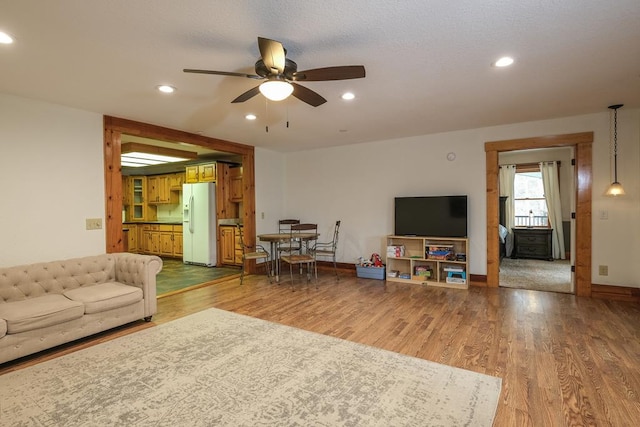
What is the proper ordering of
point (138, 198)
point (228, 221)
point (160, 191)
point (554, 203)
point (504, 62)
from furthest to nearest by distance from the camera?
1. point (138, 198)
2. point (160, 191)
3. point (554, 203)
4. point (228, 221)
5. point (504, 62)

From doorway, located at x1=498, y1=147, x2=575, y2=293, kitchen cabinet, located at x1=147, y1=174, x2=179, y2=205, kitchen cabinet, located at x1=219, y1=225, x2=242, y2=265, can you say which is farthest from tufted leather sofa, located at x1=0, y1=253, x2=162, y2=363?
doorway, located at x1=498, y1=147, x2=575, y2=293

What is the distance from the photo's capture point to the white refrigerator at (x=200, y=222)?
21.5 feet

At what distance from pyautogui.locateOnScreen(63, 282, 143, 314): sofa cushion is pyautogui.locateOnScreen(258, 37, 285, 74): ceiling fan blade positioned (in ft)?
8.87

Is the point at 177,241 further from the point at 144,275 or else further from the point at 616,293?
the point at 616,293

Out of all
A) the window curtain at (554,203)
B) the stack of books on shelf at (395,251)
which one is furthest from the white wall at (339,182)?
the window curtain at (554,203)

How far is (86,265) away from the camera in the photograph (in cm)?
348

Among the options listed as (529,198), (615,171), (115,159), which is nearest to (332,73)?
(115,159)

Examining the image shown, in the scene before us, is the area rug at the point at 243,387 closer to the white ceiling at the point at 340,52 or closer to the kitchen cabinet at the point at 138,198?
the white ceiling at the point at 340,52

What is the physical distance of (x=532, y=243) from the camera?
712 centimetres

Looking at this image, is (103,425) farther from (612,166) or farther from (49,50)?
(612,166)

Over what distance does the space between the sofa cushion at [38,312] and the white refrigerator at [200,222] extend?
3.62 m

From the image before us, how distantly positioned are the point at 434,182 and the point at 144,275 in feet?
14.4

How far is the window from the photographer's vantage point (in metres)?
7.46

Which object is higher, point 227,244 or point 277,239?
point 277,239
